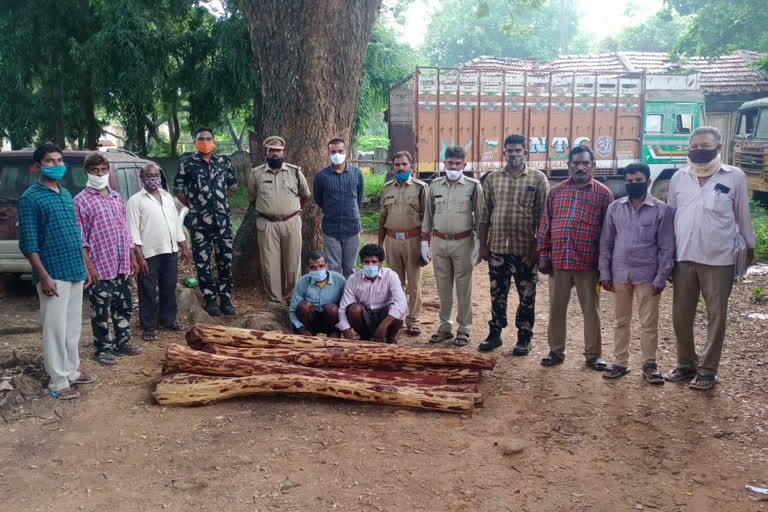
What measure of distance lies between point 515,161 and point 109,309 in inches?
141

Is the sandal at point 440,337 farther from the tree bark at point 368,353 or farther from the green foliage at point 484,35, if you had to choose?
the green foliage at point 484,35

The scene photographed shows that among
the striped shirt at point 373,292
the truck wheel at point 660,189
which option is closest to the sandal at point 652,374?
the striped shirt at point 373,292

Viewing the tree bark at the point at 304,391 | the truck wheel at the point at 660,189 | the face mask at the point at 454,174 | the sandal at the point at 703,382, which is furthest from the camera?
the truck wheel at the point at 660,189

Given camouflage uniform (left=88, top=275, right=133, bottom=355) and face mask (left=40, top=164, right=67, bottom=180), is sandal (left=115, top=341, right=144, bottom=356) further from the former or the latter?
face mask (left=40, top=164, right=67, bottom=180)

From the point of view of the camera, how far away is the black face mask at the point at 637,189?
4562 mm

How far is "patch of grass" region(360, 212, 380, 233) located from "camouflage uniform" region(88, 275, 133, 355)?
7.27 m

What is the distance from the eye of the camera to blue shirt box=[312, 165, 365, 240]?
242 inches

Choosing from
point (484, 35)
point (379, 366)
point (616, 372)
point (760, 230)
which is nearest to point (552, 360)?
point (616, 372)

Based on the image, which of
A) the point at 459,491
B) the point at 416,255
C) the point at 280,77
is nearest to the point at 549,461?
the point at 459,491

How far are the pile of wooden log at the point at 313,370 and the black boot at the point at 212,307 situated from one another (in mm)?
1465

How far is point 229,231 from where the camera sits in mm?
6160

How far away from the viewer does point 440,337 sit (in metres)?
5.77

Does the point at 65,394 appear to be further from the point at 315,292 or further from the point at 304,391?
the point at 315,292

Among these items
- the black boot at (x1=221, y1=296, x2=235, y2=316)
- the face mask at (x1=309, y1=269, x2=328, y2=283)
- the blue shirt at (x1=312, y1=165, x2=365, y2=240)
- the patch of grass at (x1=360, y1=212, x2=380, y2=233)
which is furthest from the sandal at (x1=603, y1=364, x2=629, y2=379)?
the patch of grass at (x1=360, y1=212, x2=380, y2=233)
